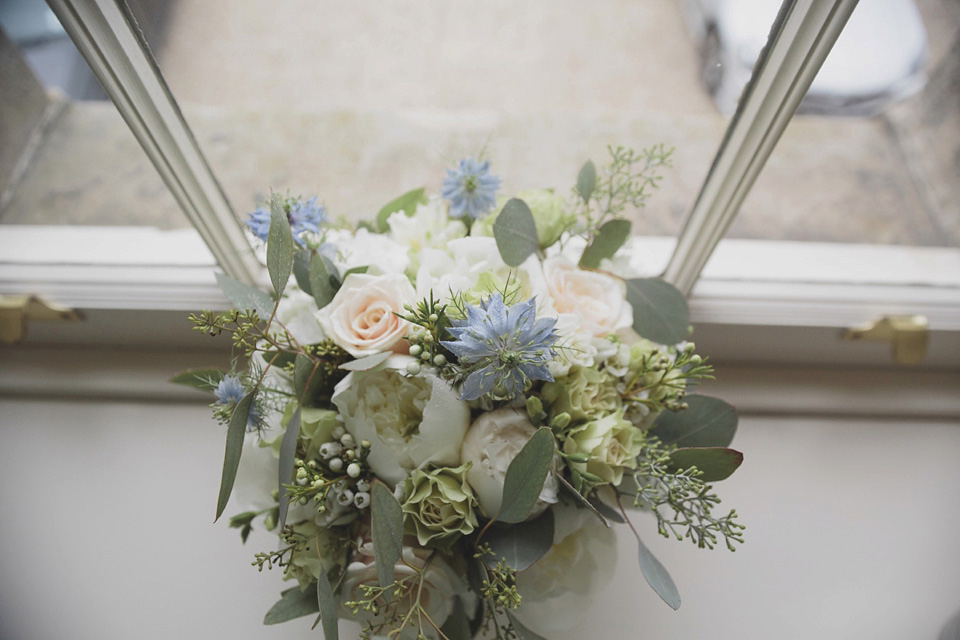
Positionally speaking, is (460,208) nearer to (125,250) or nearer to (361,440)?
(361,440)

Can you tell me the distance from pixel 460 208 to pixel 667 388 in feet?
0.87

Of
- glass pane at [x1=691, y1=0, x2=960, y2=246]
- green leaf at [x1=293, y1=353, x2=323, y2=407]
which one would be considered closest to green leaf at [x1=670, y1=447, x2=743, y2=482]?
Answer: green leaf at [x1=293, y1=353, x2=323, y2=407]

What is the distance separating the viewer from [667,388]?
553mm

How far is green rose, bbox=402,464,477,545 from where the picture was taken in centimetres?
48

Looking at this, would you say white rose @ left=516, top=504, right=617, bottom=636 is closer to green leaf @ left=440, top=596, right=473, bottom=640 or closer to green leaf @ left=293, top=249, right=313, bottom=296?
green leaf @ left=440, top=596, right=473, bottom=640

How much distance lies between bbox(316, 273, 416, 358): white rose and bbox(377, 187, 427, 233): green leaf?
149 millimetres

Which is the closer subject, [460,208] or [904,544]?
[460,208]

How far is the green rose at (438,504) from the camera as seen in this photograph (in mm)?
480

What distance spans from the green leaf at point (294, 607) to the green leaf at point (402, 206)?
374 millimetres

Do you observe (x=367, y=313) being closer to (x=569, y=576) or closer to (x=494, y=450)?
(x=494, y=450)

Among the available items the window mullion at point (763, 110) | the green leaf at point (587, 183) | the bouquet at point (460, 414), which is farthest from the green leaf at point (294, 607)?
the window mullion at point (763, 110)

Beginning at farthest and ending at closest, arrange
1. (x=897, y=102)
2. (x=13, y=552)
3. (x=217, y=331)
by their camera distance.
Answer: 1. (x=897, y=102)
2. (x=13, y=552)
3. (x=217, y=331)

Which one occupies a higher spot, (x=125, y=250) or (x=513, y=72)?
(x=513, y=72)

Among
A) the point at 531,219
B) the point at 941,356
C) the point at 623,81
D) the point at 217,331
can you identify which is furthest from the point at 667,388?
the point at 623,81
